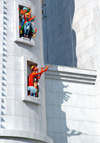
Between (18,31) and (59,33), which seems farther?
(59,33)

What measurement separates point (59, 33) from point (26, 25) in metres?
10.9

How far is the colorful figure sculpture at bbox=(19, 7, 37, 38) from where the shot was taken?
2523 centimetres

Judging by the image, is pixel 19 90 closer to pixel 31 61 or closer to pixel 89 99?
pixel 31 61

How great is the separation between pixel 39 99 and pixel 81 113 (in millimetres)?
4838

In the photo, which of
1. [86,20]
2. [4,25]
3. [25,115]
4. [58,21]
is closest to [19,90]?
[25,115]

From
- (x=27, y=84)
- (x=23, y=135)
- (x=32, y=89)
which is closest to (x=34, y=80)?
(x=27, y=84)

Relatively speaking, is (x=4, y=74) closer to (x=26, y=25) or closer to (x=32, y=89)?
(x=32, y=89)

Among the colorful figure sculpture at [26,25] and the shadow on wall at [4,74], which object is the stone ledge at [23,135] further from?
the colorful figure sculpture at [26,25]

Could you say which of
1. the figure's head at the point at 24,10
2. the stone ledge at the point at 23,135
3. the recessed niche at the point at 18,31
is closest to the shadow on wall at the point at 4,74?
the stone ledge at the point at 23,135

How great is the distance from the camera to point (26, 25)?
2522cm

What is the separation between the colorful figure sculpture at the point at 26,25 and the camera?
25234 mm

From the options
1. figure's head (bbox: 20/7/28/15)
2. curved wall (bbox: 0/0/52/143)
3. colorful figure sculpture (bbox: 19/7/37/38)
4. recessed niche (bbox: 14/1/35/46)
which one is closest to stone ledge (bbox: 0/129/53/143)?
curved wall (bbox: 0/0/52/143)

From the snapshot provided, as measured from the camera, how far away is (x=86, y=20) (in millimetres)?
31750

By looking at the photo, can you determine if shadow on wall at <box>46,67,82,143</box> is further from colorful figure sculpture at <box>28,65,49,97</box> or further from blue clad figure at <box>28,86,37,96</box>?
blue clad figure at <box>28,86,37,96</box>
